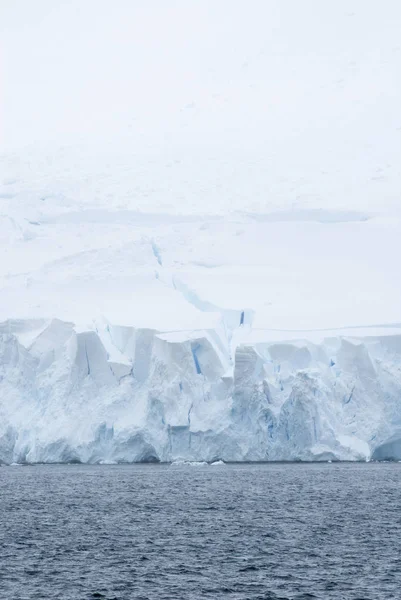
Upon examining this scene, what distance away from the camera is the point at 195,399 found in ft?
123

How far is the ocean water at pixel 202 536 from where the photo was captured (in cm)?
1741

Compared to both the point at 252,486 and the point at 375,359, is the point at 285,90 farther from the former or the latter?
the point at 252,486

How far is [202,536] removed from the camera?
2252cm

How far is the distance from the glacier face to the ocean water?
54.6 inches

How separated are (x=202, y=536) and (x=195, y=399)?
14987 mm

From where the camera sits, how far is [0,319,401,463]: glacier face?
3675 centimetres

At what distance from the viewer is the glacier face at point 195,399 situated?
36750 mm

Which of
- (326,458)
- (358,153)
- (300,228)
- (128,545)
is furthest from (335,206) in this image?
(128,545)

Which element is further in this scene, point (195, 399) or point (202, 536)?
point (195, 399)

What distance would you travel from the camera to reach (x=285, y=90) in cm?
7406

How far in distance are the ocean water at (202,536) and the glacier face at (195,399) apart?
1.39 m

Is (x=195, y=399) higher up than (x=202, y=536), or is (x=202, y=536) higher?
(x=195, y=399)

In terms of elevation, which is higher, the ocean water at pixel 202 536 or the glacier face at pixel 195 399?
the glacier face at pixel 195 399

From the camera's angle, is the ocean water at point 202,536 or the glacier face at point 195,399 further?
the glacier face at point 195,399
